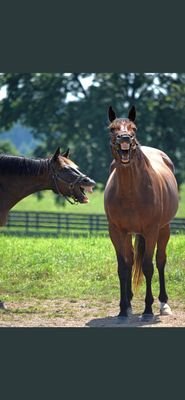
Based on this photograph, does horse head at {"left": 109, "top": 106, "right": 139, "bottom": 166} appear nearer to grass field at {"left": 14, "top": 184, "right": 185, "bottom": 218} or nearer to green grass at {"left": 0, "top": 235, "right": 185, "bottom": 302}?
Result: green grass at {"left": 0, "top": 235, "right": 185, "bottom": 302}

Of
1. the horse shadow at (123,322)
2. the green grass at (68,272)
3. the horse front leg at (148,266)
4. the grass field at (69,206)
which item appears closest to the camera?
the horse shadow at (123,322)

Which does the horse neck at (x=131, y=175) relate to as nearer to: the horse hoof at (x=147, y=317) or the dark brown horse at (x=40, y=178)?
the dark brown horse at (x=40, y=178)

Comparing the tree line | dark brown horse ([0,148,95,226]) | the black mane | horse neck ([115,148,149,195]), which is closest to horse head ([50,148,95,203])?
dark brown horse ([0,148,95,226])

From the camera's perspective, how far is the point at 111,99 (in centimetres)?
3238

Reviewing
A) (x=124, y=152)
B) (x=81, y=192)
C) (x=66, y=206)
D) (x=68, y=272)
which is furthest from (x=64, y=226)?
(x=66, y=206)

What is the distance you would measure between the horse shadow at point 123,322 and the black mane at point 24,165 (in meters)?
1.94

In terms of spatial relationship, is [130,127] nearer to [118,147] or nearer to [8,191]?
[118,147]

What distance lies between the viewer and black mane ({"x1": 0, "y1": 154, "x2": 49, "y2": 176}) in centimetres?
1038

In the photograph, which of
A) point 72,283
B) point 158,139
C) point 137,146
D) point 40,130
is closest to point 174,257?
point 72,283

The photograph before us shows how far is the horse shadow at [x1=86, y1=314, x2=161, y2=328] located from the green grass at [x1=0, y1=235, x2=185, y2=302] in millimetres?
1423

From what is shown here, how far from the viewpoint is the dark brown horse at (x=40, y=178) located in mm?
10250

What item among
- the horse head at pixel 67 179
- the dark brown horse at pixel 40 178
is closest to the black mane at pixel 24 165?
the dark brown horse at pixel 40 178

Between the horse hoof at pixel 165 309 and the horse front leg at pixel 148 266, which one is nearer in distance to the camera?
the horse front leg at pixel 148 266

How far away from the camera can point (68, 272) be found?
12.7 m
